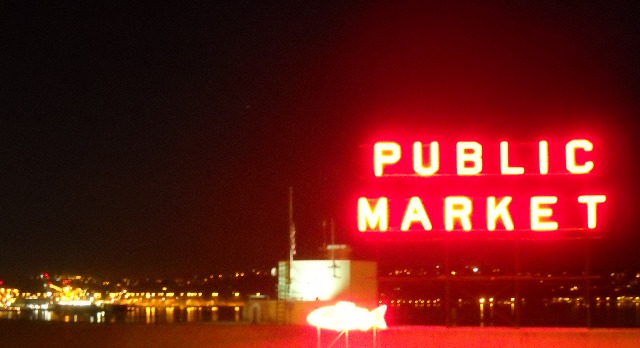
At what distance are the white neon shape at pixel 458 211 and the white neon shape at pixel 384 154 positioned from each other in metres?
2.04

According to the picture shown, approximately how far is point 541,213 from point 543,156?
175 cm

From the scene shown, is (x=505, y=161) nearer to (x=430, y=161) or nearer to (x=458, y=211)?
(x=458, y=211)

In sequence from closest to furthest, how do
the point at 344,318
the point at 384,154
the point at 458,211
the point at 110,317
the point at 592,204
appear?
the point at 344,318, the point at 592,204, the point at 458,211, the point at 384,154, the point at 110,317

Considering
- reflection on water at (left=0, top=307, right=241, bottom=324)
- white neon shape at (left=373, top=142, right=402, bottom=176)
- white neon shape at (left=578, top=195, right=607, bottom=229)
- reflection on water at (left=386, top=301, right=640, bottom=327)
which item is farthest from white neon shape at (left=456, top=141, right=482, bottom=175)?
reflection on water at (left=0, top=307, right=241, bottom=324)

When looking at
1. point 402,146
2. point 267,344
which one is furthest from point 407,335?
point 402,146

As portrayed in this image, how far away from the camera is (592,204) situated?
27797mm

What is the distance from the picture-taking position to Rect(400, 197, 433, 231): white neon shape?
91.7ft

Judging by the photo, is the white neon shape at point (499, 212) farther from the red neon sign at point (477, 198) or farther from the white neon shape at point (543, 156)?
the white neon shape at point (543, 156)

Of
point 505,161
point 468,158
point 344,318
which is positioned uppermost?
point 468,158

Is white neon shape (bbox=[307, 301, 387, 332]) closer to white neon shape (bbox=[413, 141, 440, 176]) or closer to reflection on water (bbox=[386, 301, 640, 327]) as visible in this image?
white neon shape (bbox=[413, 141, 440, 176])

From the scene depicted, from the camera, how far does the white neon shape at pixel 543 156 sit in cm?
2788

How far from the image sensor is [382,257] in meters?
35.7

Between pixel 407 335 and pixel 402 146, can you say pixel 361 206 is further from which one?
pixel 407 335

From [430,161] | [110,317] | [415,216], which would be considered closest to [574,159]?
[430,161]
